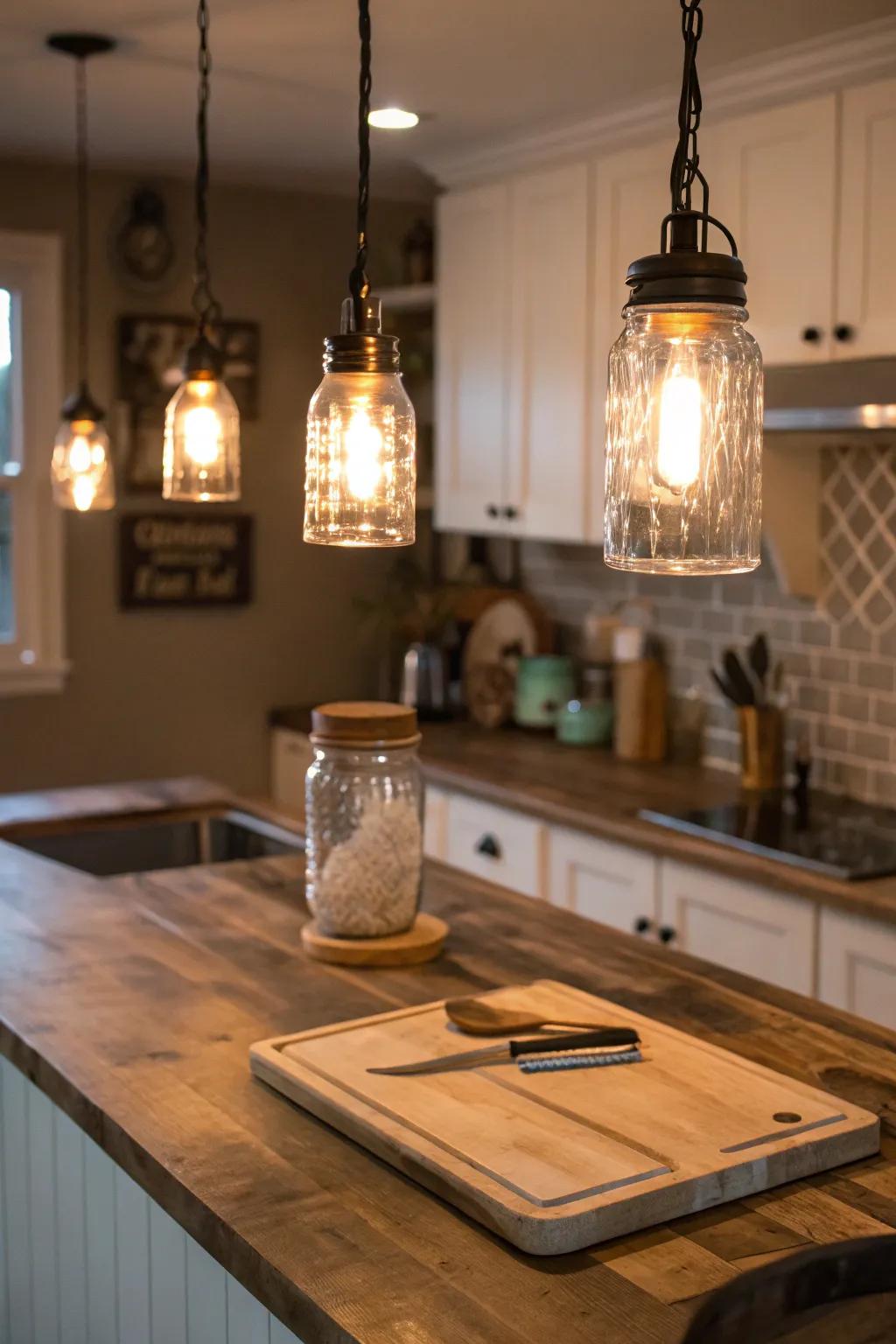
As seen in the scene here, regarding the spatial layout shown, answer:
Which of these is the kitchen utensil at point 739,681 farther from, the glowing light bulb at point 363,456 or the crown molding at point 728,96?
the glowing light bulb at point 363,456

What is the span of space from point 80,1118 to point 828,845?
1845 millimetres

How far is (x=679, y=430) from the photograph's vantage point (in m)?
1.14

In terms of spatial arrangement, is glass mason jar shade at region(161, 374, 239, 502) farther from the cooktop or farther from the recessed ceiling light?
the recessed ceiling light

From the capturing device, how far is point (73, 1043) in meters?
1.77

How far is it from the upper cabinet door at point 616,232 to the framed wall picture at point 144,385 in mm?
1359

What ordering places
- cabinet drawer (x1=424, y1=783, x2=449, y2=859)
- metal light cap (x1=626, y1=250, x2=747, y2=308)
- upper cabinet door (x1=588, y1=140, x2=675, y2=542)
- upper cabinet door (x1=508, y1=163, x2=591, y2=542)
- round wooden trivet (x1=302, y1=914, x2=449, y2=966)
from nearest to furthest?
metal light cap (x1=626, y1=250, x2=747, y2=308), round wooden trivet (x1=302, y1=914, x2=449, y2=966), upper cabinet door (x1=588, y1=140, x2=675, y2=542), upper cabinet door (x1=508, y1=163, x2=591, y2=542), cabinet drawer (x1=424, y1=783, x2=449, y2=859)

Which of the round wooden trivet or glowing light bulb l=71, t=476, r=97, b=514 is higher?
glowing light bulb l=71, t=476, r=97, b=514

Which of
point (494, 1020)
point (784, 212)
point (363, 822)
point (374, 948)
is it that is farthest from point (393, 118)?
point (494, 1020)

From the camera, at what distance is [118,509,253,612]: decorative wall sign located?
177 inches

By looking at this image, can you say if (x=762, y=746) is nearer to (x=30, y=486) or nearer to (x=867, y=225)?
(x=867, y=225)

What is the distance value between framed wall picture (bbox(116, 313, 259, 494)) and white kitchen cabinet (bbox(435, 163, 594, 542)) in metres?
0.81

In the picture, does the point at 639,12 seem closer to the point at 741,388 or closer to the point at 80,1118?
the point at 741,388

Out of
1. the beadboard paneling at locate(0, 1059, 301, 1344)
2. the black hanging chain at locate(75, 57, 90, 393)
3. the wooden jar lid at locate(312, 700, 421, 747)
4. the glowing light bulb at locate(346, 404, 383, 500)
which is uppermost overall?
the black hanging chain at locate(75, 57, 90, 393)

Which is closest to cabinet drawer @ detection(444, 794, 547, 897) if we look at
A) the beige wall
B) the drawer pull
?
the drawer pull
